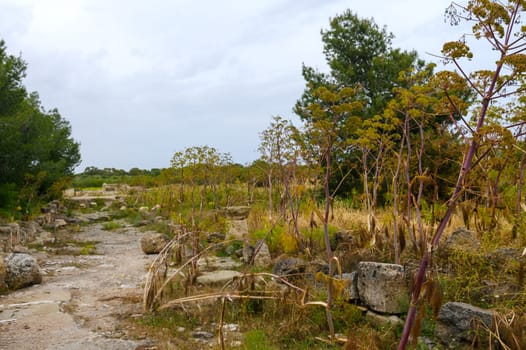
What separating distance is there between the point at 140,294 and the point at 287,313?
2363 mm

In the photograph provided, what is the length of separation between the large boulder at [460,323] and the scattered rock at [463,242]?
3.73ft

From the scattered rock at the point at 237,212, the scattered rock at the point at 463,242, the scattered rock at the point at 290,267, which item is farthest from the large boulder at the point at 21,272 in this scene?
the scattered rock at the point at 237,212

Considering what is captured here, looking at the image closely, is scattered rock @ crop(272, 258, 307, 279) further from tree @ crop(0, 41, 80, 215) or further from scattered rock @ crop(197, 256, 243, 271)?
tree @ crop(0, 41, 80, 215)

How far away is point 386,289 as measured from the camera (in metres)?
4.27

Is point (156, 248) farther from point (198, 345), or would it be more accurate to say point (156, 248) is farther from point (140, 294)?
point (198, 345)

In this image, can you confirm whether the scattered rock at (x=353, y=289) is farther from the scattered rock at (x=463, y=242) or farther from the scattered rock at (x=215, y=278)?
the scattered rock at (x=215, y=278)

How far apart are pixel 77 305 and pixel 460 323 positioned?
176 inches

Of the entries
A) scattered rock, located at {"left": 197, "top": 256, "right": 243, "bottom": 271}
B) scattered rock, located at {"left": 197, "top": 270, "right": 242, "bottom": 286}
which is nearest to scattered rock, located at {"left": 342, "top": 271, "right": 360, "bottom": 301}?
scattered rock, located at {"left": 197, "top": 270, "right": 242, "bottom": 286}

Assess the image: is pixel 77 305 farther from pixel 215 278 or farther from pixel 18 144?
pixel 18 144

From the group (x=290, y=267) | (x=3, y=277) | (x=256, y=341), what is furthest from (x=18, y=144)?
(x=256, y=341)

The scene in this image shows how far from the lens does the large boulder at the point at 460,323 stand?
3.56 meters

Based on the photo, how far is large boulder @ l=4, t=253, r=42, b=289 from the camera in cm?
630

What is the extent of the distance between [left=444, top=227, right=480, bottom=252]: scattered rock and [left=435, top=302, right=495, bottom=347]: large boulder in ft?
3.73

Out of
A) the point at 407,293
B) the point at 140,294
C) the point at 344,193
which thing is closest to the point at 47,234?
the point at 140,294
